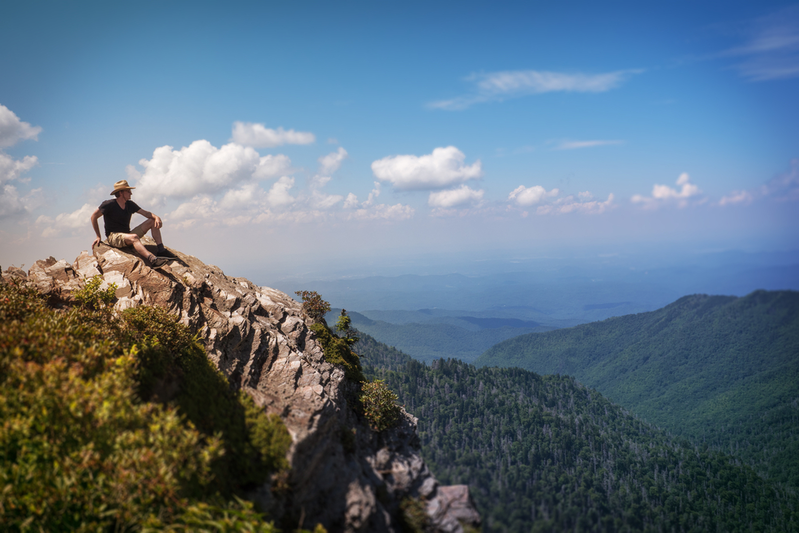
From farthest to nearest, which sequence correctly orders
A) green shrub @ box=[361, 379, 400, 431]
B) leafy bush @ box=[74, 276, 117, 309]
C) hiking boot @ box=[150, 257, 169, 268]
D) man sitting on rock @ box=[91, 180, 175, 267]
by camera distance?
green shrub @ box=[361, 379, 400, 431] → hiking boot @ box=[150, 257, 169, 268] → man sitting on rock @ box=[91, 180, 175, 267] → leafy bush @ box=[74, 276, 117, 309]

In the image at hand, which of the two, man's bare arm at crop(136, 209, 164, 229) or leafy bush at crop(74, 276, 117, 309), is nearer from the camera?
leafy bush at crop(74, 276, 117, 309)

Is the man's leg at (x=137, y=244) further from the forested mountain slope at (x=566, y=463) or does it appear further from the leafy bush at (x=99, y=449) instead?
the forested mountain slope at (x=566, y=463)

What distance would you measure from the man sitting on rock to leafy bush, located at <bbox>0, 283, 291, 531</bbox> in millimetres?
6660

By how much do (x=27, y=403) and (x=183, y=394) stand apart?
381 cm

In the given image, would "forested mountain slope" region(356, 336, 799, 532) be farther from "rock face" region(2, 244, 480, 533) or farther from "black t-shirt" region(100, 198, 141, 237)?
"black t-shirt" region(100, 198, 141, 237)

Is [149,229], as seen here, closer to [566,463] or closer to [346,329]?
[346,329]

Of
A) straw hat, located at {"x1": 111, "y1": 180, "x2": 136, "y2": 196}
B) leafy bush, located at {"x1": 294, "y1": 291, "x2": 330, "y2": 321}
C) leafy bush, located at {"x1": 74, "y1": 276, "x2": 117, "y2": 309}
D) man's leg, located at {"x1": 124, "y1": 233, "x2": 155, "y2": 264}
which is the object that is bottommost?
leafy bush, located at {"x1": 294, "y1": 291, "x2": 330, "y2": 321}

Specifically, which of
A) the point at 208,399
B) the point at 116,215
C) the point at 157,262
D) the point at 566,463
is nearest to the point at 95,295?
the point at 157,262

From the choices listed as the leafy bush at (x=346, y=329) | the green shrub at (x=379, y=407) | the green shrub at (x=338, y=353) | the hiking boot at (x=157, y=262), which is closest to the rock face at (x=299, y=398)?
the hiking boot at (x=157, y=262)

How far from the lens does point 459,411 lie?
11569 centimetres

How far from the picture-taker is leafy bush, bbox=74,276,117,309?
14.0 meters

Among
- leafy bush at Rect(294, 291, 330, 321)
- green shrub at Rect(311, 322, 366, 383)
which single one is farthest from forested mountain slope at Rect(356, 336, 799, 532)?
leafy bush at Rect(294, 291, 330, 321)

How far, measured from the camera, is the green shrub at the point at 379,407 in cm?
1831

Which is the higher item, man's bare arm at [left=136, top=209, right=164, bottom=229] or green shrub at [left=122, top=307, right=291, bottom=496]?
man's bare arm at [left=136, top=209, right=164, bottom=229]
